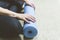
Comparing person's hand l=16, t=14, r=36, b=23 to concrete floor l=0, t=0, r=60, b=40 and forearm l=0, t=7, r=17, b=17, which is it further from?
concrete floor l=0, t=0, r=60, b=40

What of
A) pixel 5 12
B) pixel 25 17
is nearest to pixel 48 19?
pixel 25 17

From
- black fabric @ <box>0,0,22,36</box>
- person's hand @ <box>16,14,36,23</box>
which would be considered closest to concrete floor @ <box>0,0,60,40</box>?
black fabric @ <box>0,0,22,36</box>

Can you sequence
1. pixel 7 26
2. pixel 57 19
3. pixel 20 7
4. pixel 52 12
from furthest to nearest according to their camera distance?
pixel 52 12, pixel 57 19, pixel 20 7, pixel 7 26

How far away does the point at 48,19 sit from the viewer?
7.07ft

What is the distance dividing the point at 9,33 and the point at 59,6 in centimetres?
124

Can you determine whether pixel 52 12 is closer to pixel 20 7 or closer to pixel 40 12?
pixel 40 12

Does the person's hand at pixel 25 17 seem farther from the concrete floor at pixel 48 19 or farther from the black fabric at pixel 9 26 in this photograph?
the concrete floor at pixel 48 19

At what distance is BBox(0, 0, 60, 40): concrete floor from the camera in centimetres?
185

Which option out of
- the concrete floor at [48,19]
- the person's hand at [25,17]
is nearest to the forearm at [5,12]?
the person's hand at [25,17]

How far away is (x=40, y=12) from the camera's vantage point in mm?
2322

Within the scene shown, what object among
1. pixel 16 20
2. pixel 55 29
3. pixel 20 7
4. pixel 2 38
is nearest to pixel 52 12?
pixel 55 29

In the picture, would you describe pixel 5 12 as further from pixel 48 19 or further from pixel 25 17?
pixel 48 19

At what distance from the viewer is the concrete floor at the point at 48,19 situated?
1848 millimetres

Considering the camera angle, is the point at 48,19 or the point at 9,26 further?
the point at 48,19
